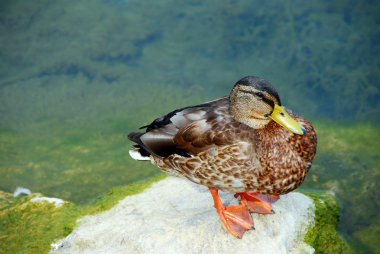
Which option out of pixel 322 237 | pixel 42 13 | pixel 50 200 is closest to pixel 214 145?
pixel 322 237

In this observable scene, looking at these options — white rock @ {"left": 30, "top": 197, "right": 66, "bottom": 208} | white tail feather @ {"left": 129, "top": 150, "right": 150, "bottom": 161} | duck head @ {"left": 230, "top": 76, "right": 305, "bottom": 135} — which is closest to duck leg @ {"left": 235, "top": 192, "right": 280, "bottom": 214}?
duck head @ {"left": 230, "top": 76, "right": 305, "bottom": 135}

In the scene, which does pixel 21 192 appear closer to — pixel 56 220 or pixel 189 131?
pixel 56 220

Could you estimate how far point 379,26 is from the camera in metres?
7.40

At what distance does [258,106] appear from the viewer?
3785 millimetres

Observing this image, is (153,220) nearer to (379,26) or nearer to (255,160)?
A: (255,160)

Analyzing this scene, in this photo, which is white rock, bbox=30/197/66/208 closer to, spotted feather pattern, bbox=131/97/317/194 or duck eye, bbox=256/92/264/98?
spotted feather pattern, bbox=131/97/317/194

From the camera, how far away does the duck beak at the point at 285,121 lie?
3.71m

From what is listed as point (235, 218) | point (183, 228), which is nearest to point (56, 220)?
point (183, 228)

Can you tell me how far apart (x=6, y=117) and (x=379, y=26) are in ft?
16.8

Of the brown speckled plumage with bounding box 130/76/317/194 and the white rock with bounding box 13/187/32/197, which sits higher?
the brown speckled plumage with bounding box 130/76/317/194

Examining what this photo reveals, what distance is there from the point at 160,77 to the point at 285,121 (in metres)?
3.48

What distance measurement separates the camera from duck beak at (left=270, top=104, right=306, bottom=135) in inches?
146

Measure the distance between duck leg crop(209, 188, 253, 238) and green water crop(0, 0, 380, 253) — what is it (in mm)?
1083

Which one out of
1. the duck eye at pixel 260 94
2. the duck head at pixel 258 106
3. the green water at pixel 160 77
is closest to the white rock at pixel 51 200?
the green water at pixel 160 77
